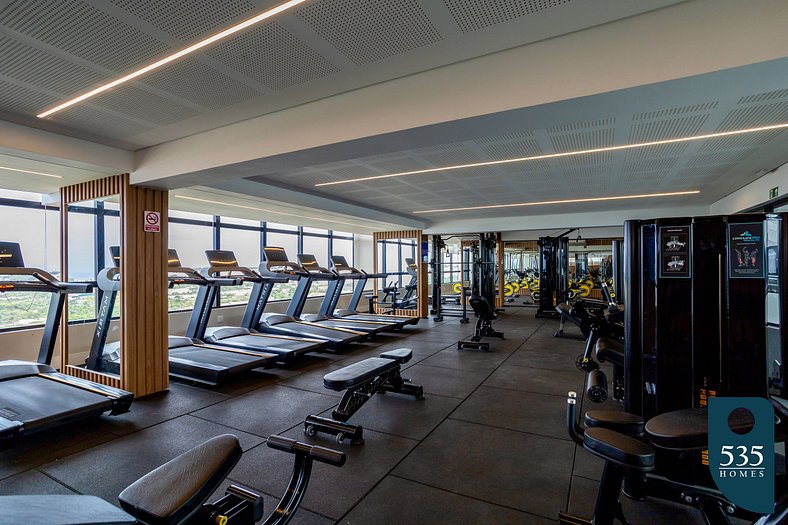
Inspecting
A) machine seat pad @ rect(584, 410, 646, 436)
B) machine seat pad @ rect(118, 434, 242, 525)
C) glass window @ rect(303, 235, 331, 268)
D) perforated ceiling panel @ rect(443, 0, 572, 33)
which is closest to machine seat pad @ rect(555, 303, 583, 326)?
machine seat pad @ rect(584, 410, 646, 436)

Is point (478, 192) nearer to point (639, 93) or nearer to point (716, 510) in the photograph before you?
point (639, 93)

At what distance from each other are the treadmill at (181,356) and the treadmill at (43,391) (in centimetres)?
29

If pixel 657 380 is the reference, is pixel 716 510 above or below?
below

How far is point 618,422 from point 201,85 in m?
3.33

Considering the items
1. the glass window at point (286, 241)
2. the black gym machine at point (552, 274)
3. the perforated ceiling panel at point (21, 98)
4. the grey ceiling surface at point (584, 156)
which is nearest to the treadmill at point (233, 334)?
the grey ceiling surface at point (584, 156)

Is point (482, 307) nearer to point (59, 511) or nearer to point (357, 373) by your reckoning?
point (357, 373)

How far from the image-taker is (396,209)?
916cm

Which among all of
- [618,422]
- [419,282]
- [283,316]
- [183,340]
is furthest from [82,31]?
[419,282]

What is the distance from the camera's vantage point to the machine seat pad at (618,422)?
71.2 inches

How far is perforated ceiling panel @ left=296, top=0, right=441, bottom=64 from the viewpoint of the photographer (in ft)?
6.47

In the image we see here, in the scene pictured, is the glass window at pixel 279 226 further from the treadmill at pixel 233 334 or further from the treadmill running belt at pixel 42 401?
the treadmill running belt at pixel 42 401

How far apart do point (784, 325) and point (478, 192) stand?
17.0ft

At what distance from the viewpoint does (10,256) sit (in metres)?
4.07

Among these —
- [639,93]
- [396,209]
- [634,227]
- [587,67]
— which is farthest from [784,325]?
[396,209]
